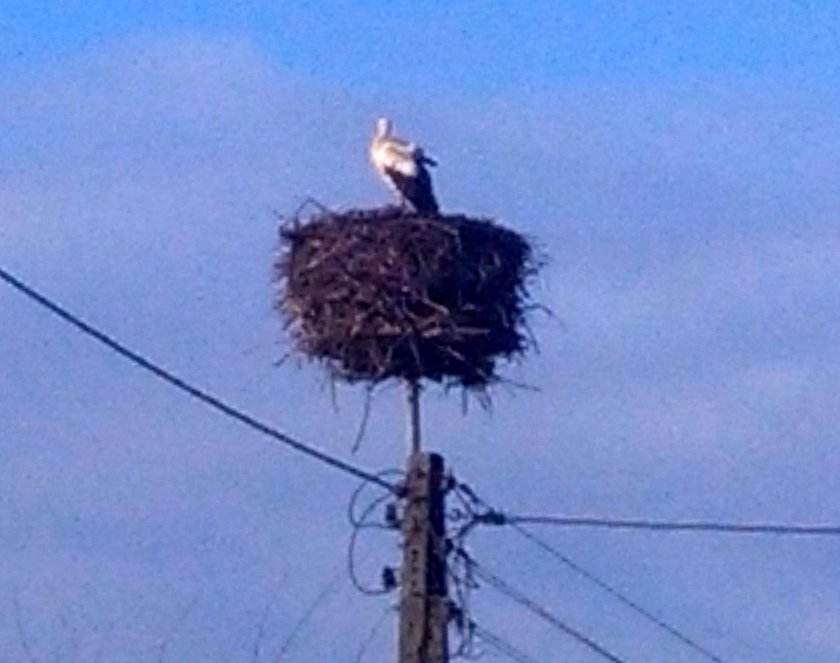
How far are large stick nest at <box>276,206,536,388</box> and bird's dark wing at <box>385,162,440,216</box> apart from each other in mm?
1136

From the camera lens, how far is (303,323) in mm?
15570

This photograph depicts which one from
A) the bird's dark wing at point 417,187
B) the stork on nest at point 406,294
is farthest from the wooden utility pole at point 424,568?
the bird's dark wing at point 417,187

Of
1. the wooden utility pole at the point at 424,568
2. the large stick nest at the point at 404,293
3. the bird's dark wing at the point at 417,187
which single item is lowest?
the wooden utility pole at the point at 424,568

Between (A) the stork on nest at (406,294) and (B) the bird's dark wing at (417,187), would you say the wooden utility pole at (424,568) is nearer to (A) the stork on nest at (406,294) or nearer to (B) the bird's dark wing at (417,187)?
(A) the stork on nest at (406,294)

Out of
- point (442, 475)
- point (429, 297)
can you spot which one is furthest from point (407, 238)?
point (442, 475)

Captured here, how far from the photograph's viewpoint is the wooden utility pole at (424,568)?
13734 mm

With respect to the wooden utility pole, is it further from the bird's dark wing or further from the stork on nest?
the bird's dark wing

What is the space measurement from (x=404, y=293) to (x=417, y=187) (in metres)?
2.59

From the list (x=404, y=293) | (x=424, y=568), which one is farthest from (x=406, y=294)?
(x=424, y=568)

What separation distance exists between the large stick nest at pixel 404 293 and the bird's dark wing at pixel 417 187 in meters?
1.14

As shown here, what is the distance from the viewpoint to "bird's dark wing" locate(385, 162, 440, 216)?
57.1 feet

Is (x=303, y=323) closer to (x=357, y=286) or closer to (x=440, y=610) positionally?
(x=357, y=286)

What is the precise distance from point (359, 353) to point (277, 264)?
108 centimetres

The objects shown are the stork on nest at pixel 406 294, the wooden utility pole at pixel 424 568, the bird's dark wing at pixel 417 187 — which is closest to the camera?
the wooden utility pole at pixel 424 568
